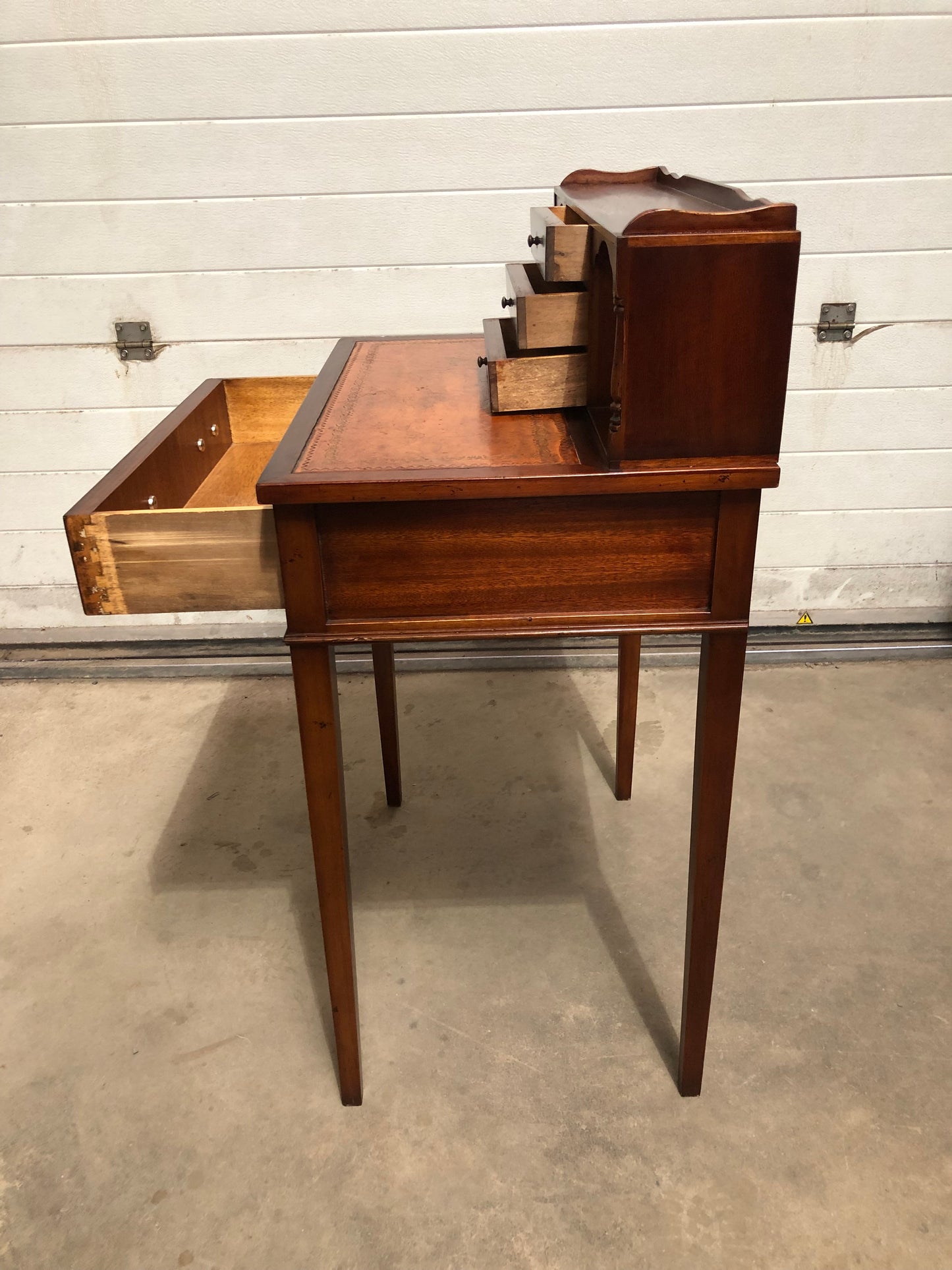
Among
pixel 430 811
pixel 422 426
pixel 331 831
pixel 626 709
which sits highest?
pixel 422 426

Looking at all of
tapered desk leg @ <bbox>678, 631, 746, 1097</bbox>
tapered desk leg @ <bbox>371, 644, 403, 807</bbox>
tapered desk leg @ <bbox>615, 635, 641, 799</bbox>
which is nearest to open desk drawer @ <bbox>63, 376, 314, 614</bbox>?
tapered desk leg @ <bbox>678, 631, 746, 1097</bbox>

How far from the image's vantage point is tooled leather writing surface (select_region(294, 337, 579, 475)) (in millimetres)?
1253

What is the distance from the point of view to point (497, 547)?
4.11 ft

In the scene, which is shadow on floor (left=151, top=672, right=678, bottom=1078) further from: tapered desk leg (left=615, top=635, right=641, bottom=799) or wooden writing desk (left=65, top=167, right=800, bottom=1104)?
wooden writing desk (left=65, top=167, right=800, bottom=1104)

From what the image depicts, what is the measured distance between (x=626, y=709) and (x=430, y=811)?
0.53 m

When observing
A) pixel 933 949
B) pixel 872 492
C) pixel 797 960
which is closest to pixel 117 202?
pixel 872 492

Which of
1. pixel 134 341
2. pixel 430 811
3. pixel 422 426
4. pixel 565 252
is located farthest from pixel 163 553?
pixel 134 341

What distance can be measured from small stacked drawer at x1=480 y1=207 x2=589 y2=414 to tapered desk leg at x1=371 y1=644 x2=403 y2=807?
841 millimetres

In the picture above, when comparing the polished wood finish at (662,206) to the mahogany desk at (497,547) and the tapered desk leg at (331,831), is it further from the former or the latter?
the tapered desk leg at (331,831)

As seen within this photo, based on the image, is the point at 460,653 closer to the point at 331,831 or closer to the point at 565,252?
the point at 331,831

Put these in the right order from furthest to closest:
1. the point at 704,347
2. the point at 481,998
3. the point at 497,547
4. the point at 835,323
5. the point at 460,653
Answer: the point at 460,653 < the point at 835,323 < the point at 481,998 < the point at 497,547 < the point at 704,347

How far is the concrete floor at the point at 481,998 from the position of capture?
4.65 feet

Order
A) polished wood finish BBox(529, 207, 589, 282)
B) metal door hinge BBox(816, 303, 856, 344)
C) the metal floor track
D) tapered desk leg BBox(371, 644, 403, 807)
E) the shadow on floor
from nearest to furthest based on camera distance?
polished wood finish BBox(529, 207, 589, 282)
the shadow on floor
tapered desk leg BBox(371, 644, 403, 807)
metal door hinge BBox(816, 303, 856, 344)
the metal floor track

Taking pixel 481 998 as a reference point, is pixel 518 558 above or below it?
above
